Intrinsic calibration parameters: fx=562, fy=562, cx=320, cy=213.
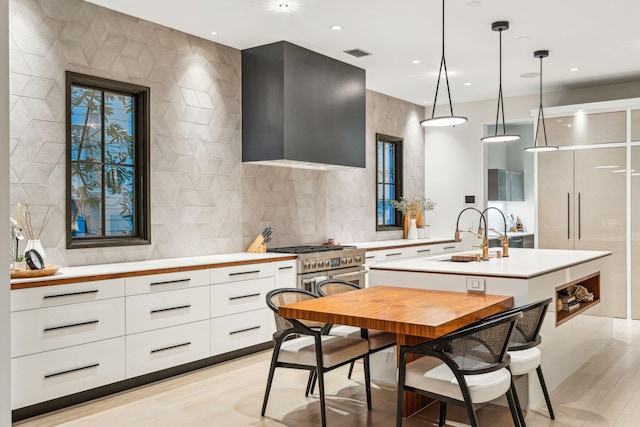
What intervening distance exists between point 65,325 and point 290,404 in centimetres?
147

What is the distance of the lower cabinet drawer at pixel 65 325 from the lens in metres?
3.24

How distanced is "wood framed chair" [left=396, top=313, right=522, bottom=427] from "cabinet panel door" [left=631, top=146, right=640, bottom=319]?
4473 mm

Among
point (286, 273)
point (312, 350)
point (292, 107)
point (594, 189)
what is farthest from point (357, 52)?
point (312, 350)

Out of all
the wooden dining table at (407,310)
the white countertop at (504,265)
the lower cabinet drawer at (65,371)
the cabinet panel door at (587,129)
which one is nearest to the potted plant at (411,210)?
the cabinet panel door at (587,129)

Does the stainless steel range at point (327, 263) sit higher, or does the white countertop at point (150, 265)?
the white countertop at point (150, 265)

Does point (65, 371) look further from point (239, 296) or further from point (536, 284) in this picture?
point (536, 284)

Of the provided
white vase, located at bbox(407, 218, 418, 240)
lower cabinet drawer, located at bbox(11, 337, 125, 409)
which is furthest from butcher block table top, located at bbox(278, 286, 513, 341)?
white vase, located at bbox(407, 218, 418, 240)

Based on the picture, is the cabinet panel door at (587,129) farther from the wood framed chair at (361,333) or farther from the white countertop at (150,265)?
the wood framed chair at (361,333)

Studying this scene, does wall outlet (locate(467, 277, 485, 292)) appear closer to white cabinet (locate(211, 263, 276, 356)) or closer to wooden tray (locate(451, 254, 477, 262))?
wooden tray (locate(451, 254, 477, 262))

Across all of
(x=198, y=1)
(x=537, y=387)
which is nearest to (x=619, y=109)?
(x=537, y=387)

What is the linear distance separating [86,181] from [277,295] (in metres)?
1.84

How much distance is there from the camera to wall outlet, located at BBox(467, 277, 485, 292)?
348 cm

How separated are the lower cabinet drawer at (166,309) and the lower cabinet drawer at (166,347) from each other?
0.17ft

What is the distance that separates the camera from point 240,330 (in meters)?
4.60
